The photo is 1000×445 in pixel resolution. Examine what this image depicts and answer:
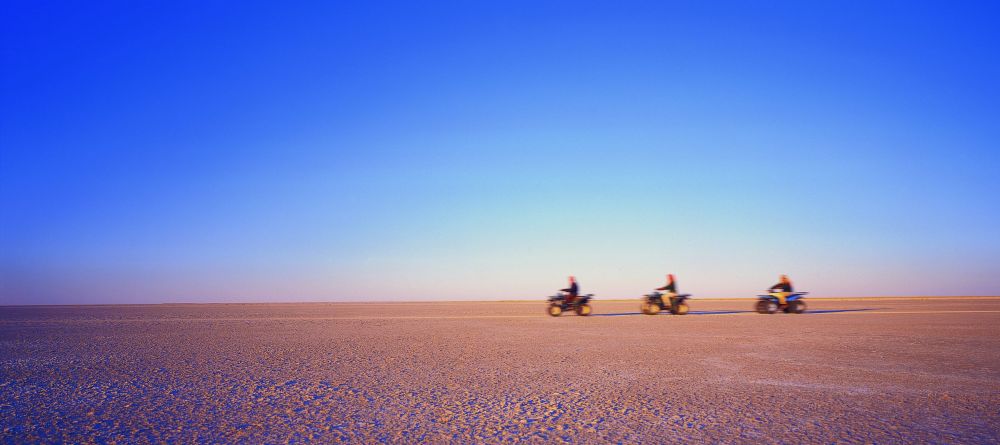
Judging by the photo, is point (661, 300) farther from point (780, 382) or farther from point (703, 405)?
point (703, 405)

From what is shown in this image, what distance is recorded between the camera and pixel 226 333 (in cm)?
1314

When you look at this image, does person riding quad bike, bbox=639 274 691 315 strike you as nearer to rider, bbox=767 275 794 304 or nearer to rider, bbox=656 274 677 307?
rider, bbox=656 274 677 307

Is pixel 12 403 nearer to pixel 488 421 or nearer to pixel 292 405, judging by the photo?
pixel 292 405

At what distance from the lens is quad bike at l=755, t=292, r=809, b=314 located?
20125mm

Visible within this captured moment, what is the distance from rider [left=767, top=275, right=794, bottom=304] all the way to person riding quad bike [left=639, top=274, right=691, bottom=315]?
137 inches

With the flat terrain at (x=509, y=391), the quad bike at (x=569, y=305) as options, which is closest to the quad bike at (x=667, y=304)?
the quad bike at (x=569, y=305)

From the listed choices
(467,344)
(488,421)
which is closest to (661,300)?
(467,344)

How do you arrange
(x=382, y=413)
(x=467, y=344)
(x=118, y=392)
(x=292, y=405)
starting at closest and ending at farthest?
(x=382, y=413) → (x=292, y=405) → (x=118, y=392) → (x=467, y=344)

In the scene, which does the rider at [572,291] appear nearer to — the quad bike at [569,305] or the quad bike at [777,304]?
the quad bike at [569,305]

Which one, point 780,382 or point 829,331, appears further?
point 829,331

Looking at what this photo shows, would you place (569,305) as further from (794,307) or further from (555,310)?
(794,307)

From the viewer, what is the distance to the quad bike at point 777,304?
66.0 ft

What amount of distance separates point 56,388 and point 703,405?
7099mm

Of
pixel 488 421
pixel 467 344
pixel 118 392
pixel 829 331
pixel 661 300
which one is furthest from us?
pixel 661 300
